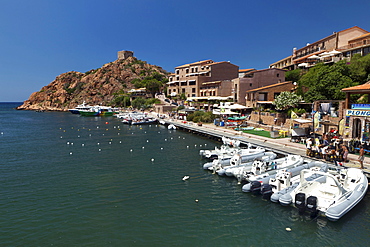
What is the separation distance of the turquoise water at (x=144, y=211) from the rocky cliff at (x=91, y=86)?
116519 mm

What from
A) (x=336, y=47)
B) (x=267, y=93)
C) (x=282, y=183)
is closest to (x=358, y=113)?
(x=282, y=183)

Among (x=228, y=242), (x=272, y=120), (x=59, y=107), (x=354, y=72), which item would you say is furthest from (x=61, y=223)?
(x=59, y=107)

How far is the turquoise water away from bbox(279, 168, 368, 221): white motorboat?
667 mm

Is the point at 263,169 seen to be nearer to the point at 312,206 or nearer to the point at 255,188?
the point at 255,188

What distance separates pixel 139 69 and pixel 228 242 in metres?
158

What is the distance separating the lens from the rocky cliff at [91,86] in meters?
145

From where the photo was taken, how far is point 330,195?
15.9m

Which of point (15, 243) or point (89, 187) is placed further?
point (89, 187)

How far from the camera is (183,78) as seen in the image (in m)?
96.2

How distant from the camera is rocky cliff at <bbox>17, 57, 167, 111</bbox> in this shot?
14457 centimetres

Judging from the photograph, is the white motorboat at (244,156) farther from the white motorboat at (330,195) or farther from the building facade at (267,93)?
the building facade at (267,93)

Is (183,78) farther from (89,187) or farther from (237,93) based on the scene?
(89,187)

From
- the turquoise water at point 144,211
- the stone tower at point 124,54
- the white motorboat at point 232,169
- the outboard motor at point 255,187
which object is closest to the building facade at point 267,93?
the white motorboat at point 232,169

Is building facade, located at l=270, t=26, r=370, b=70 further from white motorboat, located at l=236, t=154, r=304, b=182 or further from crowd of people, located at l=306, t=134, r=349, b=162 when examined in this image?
white motorboat, located at l=236, t=154, r=304, b=182
